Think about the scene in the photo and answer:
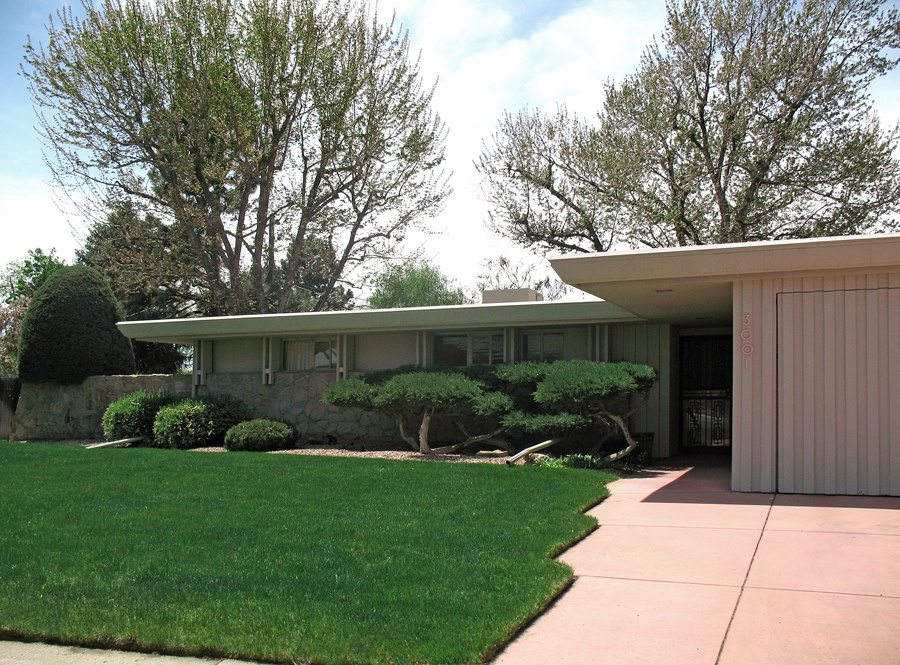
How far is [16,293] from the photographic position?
47.8 metres

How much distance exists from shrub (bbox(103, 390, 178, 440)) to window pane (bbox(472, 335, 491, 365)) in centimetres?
750

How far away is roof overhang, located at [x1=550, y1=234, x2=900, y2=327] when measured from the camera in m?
9.53

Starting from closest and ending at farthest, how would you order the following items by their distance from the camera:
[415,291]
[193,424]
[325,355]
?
[193,424]
[325,355]
[415,291]

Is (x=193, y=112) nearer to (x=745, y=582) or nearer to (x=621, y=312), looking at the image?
(x=621, y=312)

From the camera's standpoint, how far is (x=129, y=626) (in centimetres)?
549

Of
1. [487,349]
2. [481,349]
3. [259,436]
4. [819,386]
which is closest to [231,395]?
[259,436]

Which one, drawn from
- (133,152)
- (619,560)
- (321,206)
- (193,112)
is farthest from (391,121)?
(619,560)

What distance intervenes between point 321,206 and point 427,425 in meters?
14.8

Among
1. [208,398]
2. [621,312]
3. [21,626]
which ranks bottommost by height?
[21,626]

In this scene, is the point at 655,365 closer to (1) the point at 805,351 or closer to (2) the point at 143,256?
(1) the point at 805,351

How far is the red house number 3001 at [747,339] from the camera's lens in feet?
34.3

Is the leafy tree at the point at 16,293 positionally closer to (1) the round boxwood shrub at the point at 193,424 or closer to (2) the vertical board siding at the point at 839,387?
(1) the round boxwood shrub at the point at 193,424

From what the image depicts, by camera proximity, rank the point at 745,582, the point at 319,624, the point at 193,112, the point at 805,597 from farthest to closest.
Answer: the point at 193,112 < the point at 745,582 < the point at 805,597 < the point at 319,624

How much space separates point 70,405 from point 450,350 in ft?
36.8
